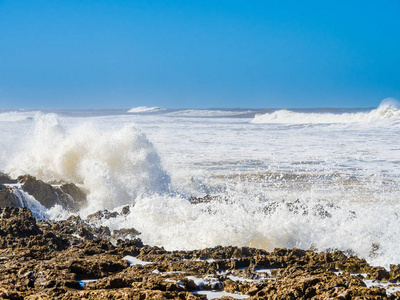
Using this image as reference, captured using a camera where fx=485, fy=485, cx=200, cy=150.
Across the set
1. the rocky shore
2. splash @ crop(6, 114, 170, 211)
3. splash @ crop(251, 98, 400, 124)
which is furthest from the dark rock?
splash @ crop(251, 98, 400, 124)

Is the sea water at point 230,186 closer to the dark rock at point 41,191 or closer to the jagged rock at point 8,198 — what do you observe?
the dark rock at point 41,191

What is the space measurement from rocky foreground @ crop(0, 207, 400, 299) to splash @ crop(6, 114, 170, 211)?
14.2 feet

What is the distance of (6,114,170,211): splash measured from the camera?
36.4 ft

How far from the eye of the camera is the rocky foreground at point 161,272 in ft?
11.4

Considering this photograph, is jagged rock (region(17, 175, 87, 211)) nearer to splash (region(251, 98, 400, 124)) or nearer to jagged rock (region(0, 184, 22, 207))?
Answer: jagged rock (region(0, 184, 22, 207))

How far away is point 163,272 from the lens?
15.0 feet

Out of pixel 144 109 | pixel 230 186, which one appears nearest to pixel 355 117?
pixel 230 186

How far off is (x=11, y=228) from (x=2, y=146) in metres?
10.2

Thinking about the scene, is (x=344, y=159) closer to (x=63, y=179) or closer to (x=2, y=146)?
(x=63, y=179)

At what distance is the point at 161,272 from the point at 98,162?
25.9 ft

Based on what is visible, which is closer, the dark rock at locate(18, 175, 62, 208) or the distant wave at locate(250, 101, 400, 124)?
the dark rock at locate(18, 175, 62, 208)

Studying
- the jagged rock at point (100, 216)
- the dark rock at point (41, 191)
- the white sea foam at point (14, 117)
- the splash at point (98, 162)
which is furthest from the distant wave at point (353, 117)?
the jagged rock at point (100, 216)

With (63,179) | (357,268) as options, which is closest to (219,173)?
(63,179)

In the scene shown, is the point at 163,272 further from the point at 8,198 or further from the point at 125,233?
the point at 8,198
